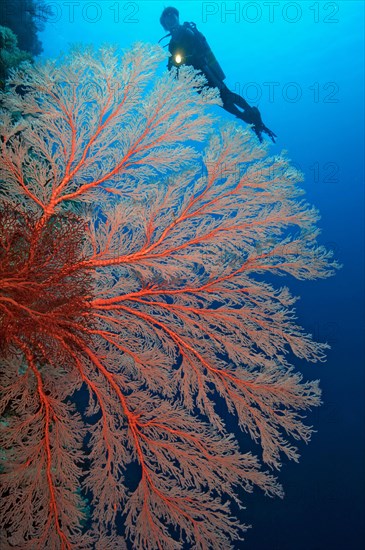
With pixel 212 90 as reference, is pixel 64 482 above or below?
below

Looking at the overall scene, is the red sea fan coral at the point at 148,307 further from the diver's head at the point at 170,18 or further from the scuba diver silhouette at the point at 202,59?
the diver's head at the point at 170,18

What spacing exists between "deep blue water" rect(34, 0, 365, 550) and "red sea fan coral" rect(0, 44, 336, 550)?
13410 mm

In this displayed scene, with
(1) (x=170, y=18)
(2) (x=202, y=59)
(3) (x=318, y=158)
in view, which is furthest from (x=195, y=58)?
(3) (x=318, y=158)

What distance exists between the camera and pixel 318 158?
5462 centimetres

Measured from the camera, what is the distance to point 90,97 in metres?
3.32

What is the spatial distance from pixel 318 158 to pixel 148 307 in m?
59.8

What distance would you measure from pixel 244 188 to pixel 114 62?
6.13 ft

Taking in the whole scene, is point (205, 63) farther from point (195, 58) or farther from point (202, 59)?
point (195, 58)

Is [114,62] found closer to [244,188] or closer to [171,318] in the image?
[244,188]

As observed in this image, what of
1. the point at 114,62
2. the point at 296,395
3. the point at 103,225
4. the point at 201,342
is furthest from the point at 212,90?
the point at 296,395

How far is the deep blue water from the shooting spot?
17.0 meters

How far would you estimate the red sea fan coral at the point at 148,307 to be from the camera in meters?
3.07

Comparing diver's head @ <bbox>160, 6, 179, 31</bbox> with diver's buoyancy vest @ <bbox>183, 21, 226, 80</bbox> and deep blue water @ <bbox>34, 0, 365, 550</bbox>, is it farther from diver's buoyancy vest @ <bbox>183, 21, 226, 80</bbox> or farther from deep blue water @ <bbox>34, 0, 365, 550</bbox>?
deep blue water @ <bbox>34, 0, 365, 550</bbox>

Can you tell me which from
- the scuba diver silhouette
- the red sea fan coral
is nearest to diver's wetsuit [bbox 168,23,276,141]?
the scuba diver silhouette
